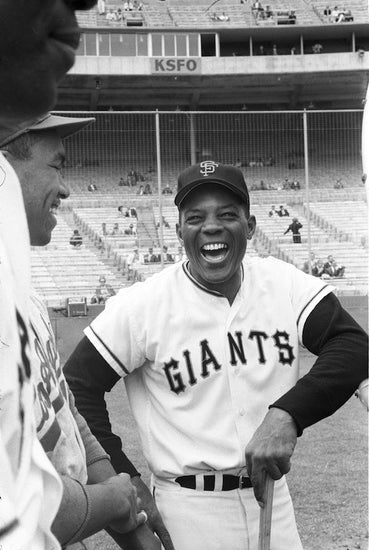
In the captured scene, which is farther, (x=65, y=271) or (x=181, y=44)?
(x=181, y=44)

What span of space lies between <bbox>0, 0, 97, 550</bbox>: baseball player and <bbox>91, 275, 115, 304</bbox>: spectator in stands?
15163 millimetres

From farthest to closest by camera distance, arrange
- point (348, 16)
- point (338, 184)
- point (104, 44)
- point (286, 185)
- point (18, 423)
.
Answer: point (348, 16) → point (104, 44) → point (338, 184) → point (286, 185) → point (18, 423)

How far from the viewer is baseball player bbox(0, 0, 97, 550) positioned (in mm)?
519

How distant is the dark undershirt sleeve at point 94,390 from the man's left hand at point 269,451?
0.49 meters

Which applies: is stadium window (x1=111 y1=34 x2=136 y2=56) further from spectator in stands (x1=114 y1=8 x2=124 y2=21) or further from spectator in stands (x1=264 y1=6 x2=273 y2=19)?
spectator in stands (x1=264 y1=6 x2=273 y2=19)

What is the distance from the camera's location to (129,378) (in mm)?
2668

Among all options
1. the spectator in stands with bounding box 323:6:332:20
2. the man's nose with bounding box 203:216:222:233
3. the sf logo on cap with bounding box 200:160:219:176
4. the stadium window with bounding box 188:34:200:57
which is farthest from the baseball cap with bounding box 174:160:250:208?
the spectator in stands with bounding box 323:6:332:20

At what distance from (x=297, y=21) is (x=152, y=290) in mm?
35531

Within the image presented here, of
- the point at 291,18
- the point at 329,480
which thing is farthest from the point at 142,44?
the point at 329,480

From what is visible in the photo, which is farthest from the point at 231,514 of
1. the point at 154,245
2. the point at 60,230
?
the point at 60,230

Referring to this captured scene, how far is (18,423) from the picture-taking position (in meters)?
0.53

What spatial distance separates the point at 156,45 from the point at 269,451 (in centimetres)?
3309

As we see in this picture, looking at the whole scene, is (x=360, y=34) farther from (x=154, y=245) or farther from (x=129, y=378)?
(x=129, y=378)

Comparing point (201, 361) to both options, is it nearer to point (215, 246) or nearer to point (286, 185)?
point (215, 246)
